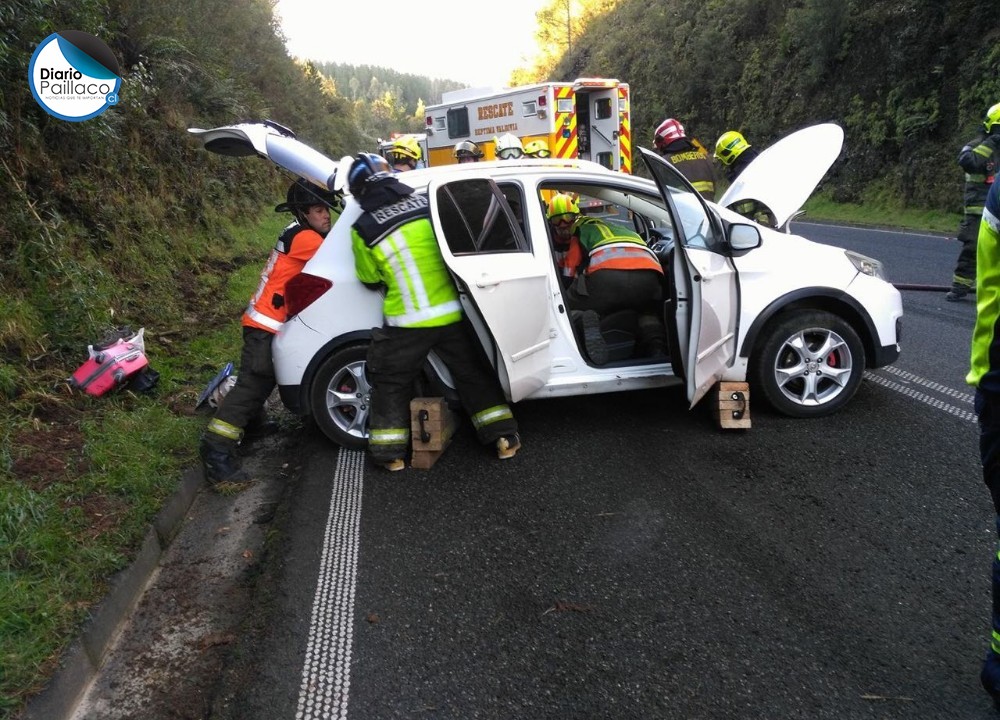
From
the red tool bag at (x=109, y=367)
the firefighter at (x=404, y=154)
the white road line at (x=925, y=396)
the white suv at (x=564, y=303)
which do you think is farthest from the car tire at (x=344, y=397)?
the firefighter at (x=404, y=154)

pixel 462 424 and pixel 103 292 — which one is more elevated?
pixel 103 292

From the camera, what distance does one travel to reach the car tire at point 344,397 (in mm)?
4598

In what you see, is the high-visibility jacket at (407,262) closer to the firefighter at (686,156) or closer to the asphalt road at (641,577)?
the asphalt road at (641,577)

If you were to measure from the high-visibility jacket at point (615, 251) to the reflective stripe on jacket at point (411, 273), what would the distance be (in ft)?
3.58

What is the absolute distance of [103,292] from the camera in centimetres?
637

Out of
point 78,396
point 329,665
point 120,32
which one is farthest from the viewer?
point 120,32

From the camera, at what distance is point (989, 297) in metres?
2.22

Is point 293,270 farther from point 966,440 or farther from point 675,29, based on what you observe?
point 675,29

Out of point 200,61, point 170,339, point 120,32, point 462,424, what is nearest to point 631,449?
point 462,424

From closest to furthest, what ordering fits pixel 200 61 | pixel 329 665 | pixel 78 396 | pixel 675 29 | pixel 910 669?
1. pixel 910 669
2. pixel 329 665
3. pixel 78 396
4. pixel 200 61
5. pixel 675 29

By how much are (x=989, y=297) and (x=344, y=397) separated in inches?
138

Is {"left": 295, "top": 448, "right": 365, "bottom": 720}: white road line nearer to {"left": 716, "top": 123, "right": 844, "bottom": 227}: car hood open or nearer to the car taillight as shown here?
the car taillight

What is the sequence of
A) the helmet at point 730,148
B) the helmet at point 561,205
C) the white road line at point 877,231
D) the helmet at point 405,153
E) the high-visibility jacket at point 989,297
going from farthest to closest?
the white road line at point 877,231
the helmet at point 405,153
the helmet at point 730,148
the helmet at point 561,205
the high-visibility jacket at point 989,297

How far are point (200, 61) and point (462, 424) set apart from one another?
35.7ft
